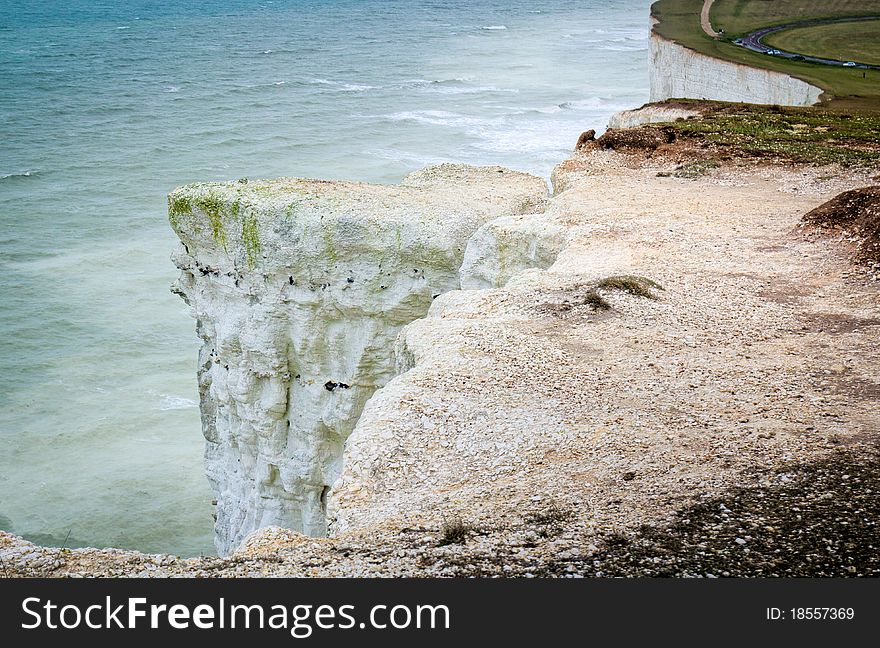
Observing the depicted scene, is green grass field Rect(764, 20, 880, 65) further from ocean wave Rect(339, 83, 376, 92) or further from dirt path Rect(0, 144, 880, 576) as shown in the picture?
dirt path Rect(0, 144, 880, 576)

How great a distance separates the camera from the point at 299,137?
2972 inches

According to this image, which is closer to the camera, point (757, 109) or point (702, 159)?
point (702, 159)

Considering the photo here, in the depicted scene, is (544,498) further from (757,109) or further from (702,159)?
(757,109)

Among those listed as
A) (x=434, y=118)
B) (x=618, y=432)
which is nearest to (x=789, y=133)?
(x=618, y=432)

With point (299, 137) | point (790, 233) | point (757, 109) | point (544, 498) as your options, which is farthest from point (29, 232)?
point (544, 498)

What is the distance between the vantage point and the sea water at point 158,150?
34.0 m

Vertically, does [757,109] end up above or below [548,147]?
above

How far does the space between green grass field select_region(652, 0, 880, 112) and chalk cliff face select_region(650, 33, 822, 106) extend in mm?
996

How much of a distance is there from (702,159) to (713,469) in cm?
1899

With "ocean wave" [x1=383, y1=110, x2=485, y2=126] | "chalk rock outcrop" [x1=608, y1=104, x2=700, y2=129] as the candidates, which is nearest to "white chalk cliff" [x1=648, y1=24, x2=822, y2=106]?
"chalk rock outcrop" [x1=608, y1=104, x2=700, y2=129]

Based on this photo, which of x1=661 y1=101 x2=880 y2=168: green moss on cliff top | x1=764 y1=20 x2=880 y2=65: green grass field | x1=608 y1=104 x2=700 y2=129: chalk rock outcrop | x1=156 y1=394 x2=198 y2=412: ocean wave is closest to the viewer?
x1=661 y1=101 x2=880 y2=168: green moss on cliff top

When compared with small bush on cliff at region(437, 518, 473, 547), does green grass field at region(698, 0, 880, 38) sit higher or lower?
higher

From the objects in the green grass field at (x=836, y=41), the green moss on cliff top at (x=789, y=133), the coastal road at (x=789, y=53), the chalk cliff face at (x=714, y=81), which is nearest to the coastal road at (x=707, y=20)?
the coastal road at (x=789, y=53)

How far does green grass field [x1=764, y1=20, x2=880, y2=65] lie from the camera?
63.5 meters
